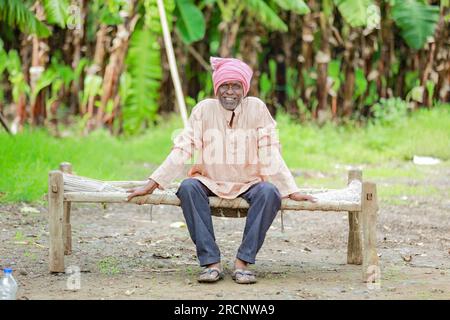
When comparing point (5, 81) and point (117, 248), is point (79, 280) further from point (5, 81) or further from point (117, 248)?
point (5, 81)

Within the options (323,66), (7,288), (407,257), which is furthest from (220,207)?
(323,66)

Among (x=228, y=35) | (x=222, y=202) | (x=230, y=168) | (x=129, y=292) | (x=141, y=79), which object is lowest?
(x=129, y=292)

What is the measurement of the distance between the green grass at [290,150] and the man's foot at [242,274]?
11.5ft

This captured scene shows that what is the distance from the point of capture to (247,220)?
5508mm

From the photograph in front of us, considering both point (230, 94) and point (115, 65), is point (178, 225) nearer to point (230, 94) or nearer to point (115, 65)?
point (230, 94)

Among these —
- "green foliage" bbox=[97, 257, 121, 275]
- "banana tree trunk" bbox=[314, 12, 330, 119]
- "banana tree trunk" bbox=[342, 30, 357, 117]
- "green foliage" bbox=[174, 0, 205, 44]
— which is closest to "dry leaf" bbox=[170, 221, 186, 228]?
"green foliage" bbox=[97, 257, 121, 275]

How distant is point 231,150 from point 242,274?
2.56 feet

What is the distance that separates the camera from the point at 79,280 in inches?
214

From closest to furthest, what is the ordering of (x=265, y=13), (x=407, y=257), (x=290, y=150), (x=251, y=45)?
(x=407, y=257), (x=290, y=150), (x=265, y=13), (x=251, y=45)

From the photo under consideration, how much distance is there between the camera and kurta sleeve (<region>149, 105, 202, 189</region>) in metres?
5.57

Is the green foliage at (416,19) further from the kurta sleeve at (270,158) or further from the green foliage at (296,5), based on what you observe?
the kurta sleeve at (270,158)

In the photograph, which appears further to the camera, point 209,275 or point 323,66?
point 323,66
